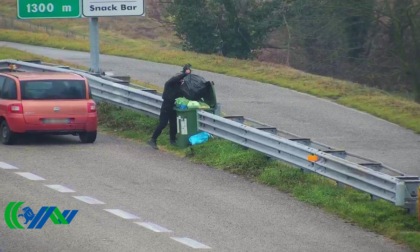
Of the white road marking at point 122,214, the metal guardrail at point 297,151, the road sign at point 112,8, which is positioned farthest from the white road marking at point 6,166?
the road sign at point 112,8

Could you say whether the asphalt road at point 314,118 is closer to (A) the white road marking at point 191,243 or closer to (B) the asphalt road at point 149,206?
(B) the asphalt road at point 149,206

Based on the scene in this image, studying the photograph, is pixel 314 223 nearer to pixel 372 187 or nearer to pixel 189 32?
pixel 372 187

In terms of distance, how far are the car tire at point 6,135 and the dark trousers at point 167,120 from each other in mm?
2731

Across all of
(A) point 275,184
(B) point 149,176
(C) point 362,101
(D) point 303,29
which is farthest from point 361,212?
(D) point 303,29

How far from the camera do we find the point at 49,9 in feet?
85.8

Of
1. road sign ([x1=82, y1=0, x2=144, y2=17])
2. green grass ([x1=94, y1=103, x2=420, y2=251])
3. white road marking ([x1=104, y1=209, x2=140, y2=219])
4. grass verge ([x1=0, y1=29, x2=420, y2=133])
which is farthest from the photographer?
grass verge ([x1=0, y1=29, x2=420, y2=133])

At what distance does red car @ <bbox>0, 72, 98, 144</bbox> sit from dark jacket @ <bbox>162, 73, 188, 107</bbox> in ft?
4.94

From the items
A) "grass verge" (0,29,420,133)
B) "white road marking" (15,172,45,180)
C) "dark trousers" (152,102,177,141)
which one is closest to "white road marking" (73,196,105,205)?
"white road marking" (15,172,45,180)

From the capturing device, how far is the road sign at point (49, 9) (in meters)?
26.0

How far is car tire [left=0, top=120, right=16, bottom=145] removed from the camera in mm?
19797

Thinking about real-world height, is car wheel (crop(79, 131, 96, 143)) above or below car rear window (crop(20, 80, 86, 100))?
below

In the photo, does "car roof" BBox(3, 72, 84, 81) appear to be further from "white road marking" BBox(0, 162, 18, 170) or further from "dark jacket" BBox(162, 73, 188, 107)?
"white road marking" BBox(0, 162, 18, 170)

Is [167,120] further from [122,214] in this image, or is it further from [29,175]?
[122,214]

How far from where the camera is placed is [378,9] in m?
40.7
